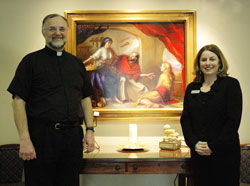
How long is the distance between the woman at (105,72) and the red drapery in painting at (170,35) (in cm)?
43

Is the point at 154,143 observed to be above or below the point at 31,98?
below

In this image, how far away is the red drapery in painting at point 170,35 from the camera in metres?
3.28

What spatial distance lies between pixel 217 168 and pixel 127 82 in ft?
4.85

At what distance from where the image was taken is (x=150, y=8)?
330cm

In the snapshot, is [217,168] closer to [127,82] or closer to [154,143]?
[154,143]

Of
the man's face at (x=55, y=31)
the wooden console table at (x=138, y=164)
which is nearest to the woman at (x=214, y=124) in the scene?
the wooden console table at (x=138, y=164)

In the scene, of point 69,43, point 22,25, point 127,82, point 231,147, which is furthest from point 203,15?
point 22,25

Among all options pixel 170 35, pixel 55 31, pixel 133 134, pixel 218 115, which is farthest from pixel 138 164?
pixel 170 35

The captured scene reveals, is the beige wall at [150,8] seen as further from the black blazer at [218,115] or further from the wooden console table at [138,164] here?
the black blazer at [218,115]

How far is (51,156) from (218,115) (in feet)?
4.04

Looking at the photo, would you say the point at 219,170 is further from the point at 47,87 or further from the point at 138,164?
the point at 47,87

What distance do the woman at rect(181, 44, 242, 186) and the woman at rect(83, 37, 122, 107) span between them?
3.78 ft

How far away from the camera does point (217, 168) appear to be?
6.95 feet

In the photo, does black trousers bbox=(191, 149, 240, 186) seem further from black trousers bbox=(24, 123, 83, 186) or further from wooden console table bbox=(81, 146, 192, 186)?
black trousers bbox=(24, 123, 83, 186)
